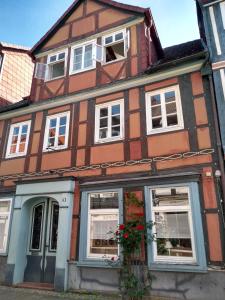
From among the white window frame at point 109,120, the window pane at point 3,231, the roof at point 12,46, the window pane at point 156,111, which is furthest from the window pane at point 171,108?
the roof at point 12,46

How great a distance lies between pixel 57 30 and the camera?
36.3 feet

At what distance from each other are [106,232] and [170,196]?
7.01 ft

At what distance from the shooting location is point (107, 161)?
7.85 m

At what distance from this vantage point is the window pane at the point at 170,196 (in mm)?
6581

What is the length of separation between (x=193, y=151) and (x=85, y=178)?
3.38 m

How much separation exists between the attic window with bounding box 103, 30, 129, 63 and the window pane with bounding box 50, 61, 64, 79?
214 centimetres

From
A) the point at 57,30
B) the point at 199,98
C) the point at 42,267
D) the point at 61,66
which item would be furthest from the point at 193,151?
the point at 57,30

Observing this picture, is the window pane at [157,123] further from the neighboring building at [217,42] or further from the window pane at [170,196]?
the window pane at [170,196]

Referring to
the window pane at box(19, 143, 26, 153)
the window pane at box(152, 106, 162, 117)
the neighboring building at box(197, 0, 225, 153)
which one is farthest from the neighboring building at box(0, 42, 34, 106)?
the neighboring building at box(197, 0, 225, 153)

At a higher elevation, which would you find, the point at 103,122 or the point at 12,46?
the point at 12,46

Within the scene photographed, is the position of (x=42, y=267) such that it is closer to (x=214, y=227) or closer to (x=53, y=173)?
(x=53, y=173)

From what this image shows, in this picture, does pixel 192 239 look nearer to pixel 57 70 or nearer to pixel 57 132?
pixel 57 132

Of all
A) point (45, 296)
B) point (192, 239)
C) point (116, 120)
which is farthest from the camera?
point (116, 120)

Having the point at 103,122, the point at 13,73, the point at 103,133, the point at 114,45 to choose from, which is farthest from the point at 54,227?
the point at 13,73
